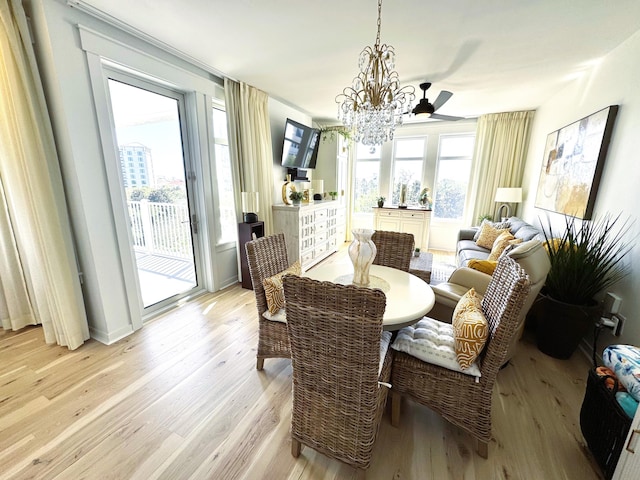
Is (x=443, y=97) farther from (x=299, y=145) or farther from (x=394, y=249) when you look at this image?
(x=299, y=145)

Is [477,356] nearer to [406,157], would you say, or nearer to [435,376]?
[435,376]

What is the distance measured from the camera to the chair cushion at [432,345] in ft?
4.35

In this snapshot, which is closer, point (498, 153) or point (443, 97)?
point (443, 97)

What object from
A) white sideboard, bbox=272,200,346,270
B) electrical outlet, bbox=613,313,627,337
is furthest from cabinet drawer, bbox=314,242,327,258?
electrical outlet, bbox=613,313,627,337

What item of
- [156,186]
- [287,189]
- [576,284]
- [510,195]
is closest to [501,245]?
[576,284]

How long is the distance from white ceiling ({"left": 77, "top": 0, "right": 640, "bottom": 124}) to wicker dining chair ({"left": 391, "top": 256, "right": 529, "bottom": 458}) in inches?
71.1

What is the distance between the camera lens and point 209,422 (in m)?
1.55

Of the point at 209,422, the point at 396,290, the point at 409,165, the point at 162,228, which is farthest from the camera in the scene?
the point at 409,165

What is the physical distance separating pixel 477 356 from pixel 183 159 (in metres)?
3.20

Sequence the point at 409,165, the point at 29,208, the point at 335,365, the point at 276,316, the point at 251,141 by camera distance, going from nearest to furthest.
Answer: the point at 335,365 < the point at 276,316 < the point at 29,208 < the point at 251,141 < the point at 409,165

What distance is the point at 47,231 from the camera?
191 cm

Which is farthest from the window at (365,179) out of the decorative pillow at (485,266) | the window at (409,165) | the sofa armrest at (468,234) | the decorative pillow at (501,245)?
the decorative pillow at (485,266)

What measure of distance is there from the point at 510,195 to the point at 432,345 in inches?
154

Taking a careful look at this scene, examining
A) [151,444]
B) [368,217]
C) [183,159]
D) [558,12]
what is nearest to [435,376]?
[151,444]
